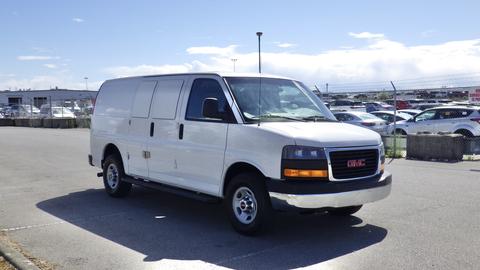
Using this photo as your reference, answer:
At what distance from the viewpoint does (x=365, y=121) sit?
20609 mm

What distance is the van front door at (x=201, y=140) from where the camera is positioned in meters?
6.78

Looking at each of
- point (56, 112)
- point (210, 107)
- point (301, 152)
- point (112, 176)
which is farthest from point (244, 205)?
point (56, 112)

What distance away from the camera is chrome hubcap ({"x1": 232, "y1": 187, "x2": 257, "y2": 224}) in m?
6.41

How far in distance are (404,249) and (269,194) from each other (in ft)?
5.29

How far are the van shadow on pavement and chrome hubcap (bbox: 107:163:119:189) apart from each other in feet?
1.24

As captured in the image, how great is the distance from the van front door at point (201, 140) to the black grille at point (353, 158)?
4.71 ft

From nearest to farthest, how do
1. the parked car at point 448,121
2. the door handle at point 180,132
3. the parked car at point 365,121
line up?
the door handle at point 180,132
the parked car at point 448,121
the parked car at point 365,121

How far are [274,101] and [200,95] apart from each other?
1030 millimetres

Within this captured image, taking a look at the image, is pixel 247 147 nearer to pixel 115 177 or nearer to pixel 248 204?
pixel 248 204

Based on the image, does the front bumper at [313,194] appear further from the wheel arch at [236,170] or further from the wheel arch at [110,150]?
the wheel arch at [110,150]

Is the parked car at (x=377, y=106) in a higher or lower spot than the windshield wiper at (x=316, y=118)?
lower

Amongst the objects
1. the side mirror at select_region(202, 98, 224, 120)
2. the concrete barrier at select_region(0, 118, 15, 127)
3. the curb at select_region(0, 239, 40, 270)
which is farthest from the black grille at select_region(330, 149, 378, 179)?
the concrete barrier at select_region(0, 118, 15, 127)

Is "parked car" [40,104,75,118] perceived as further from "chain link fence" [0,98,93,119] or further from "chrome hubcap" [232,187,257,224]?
"chrome hubcap" [232,187,257,224]

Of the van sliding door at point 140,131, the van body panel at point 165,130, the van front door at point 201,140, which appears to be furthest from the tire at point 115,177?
the van front door at point 201,140
